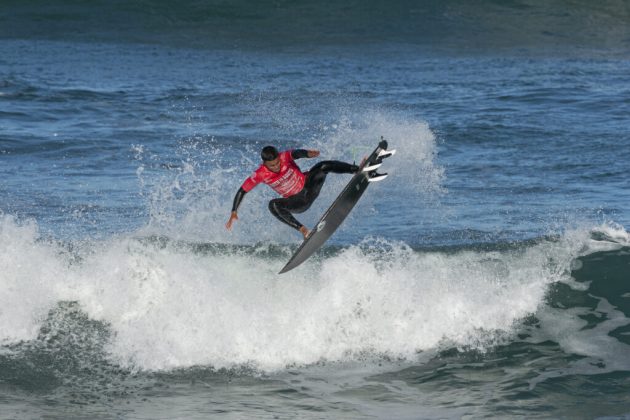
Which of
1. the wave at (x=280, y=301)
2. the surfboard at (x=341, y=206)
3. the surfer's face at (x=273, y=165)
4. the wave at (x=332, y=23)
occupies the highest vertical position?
the wave at (x=332, y=23)

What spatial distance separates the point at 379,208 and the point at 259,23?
1792 cm

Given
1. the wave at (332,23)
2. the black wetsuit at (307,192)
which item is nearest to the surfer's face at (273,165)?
the black wetsuit at (307,192)

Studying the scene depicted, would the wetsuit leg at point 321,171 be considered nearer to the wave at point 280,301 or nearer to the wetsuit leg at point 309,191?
the wetsuit leg at point 309,191

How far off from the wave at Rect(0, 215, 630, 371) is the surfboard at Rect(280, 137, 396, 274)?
2.22 feet

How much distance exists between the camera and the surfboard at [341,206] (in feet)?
34.1

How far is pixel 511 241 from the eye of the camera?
13.1 metres

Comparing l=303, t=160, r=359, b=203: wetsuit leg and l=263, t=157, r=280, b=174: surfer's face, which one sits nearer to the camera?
l=263, t=157, r=280, b=174: surfer's face

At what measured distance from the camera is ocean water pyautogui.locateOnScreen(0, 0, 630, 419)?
957cm

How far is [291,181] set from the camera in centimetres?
1021

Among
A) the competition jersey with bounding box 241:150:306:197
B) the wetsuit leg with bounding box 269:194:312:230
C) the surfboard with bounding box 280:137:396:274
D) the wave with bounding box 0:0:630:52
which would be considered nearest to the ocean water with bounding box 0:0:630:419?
the surfboard with bounding box 280:137:396:274

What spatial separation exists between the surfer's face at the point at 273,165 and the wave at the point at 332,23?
19.9 m

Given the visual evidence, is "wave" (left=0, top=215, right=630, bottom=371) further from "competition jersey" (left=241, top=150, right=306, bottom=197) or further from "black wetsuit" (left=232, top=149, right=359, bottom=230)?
"competition jersey" (left=241, top=150, right=306, bottom=197)

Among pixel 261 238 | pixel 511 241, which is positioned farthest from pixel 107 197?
pixel 511 241

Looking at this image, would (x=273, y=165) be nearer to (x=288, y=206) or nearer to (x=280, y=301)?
(x=288, y=206)
